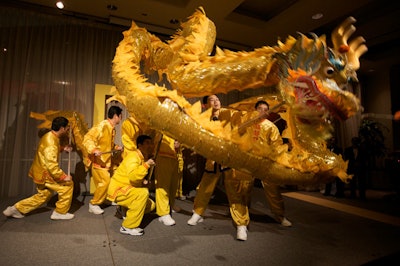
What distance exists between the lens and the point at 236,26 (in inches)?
185

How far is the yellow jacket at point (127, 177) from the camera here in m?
2.68

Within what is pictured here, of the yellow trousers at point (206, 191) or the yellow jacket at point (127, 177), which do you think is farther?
the yellow trousers at point (206, 191)

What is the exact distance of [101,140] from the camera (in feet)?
11.9

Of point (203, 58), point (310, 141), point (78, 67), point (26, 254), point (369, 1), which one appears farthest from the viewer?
point (78, 67)

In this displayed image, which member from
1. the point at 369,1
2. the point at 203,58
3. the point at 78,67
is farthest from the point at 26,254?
the point at 369,1

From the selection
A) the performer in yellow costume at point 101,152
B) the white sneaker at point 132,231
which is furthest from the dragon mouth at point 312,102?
the performer in yellow costume at point 101,152

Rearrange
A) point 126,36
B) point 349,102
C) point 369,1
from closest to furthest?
1. point 349,102
2. point 126,36
3. point 369,1

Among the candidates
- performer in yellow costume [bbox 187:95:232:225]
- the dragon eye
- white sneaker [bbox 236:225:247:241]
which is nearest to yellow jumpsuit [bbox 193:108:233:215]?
performer in yellow costume [bbox 187:95:232:225]

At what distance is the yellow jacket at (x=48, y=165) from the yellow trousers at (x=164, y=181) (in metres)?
1.21

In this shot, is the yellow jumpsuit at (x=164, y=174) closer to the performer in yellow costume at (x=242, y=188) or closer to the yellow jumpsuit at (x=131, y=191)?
the yellow jumpsuit at (x=131, y=191)

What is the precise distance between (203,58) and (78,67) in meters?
3.90

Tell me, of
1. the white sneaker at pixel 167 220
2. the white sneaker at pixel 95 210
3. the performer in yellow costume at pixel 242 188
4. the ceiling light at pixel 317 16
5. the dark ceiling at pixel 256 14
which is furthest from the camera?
the ceiling light at pixel 317 16

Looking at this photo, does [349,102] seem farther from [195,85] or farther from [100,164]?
[100,164]

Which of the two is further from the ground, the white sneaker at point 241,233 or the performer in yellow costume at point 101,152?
the performer in yellow costume at point 101,152
